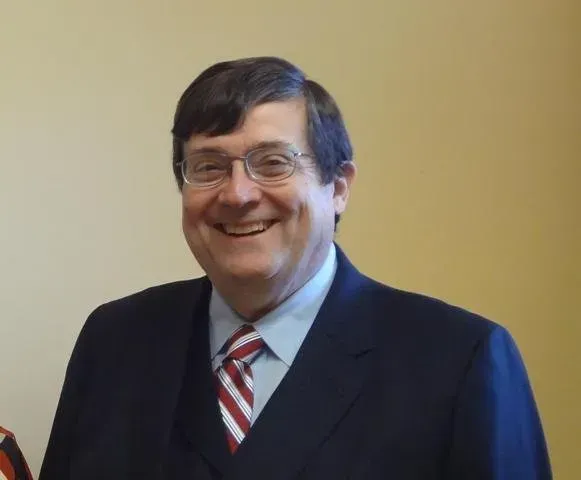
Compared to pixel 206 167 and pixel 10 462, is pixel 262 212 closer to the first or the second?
pixel 206 167

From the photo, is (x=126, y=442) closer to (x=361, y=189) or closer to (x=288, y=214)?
(x=288, y=214)

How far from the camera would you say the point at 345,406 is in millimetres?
1049

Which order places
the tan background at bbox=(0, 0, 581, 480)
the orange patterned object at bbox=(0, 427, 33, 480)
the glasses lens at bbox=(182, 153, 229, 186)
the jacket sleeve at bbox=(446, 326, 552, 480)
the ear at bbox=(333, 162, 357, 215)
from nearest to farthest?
the jacket sleeve at bbox=(446, 326, 552, 480)
the glasses lens at bbox=(182, 153, 229, 186)
the ear at bbox=(333, 162, 357, 215)
the orange patterned object at bbox=(0, 427, 33, 480)
the tan background at bbox=(0, 0, 581, 480)

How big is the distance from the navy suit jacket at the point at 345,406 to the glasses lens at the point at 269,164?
215 millimetres

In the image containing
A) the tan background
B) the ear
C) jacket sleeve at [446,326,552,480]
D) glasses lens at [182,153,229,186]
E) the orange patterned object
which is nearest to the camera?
jacket sleeve at [446,326,552,480]

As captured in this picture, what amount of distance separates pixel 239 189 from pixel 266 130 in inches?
3.7

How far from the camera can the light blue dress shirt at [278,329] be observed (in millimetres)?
1112

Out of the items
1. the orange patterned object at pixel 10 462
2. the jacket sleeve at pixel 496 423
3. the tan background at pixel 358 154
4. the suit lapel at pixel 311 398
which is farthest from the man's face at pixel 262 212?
the tan background at pixel 358 154


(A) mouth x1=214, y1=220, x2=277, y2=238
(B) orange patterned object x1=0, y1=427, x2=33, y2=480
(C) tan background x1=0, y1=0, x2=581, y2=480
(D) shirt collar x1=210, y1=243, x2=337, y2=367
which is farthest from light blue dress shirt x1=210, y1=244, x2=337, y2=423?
(C) tan background x1=0, y1=0, x2=581, y2=480

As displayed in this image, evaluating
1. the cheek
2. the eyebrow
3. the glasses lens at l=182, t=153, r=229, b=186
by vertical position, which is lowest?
the cheek

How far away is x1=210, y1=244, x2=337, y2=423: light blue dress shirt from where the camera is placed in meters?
1.11

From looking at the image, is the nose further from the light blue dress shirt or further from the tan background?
the tan background

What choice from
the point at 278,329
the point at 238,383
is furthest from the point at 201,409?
the point at 278,329

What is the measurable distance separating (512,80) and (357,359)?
934 millimetres
